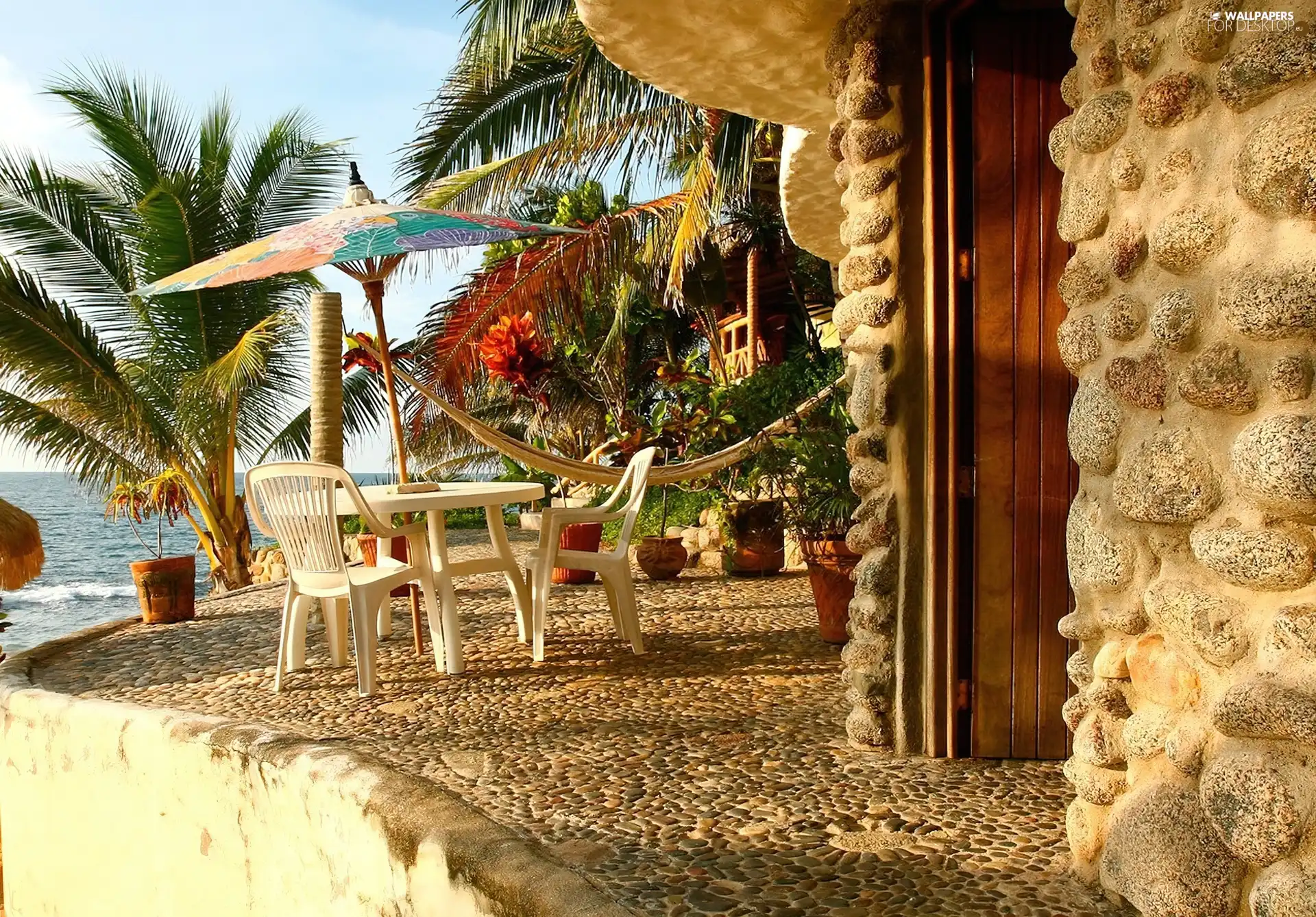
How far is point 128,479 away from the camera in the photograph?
30.6ft

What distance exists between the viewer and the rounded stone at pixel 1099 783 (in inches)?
80.7

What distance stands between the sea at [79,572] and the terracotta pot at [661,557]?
203 inches

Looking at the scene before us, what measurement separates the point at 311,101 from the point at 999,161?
8.88m

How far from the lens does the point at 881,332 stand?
299cm

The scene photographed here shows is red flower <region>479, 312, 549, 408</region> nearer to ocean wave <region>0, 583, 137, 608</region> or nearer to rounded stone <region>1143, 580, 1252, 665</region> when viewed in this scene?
rounded stone <region>1143, 580, 1252, 665</region>

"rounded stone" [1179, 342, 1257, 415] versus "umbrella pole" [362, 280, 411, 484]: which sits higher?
"umbrella pole" [362, 280, 411, 484]

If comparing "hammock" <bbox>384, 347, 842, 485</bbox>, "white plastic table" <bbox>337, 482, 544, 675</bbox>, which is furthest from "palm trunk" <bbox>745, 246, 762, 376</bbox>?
"white plastic table" <bbox>337, 482, 544, 675</bbox>

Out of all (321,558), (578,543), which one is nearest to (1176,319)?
(321,558)

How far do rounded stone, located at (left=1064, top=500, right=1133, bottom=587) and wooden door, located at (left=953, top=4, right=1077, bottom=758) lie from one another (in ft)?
2.31

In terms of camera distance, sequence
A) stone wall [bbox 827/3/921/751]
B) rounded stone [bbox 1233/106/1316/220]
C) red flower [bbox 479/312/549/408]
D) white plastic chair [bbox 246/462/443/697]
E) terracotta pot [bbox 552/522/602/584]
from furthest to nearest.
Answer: terracotta pot [bbox 552/522/602/584]
red flower [bbox 479/312/549/408]
white plastic chair [bbox 246/462/443/697]
stone wall [bbox 827/3/921/751]
rounded stone [bbox 1233/106/1316/220]

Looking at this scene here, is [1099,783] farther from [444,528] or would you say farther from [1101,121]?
[444,528]

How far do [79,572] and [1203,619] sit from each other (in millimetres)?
35784

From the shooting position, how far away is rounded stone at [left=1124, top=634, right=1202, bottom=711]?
183 centimetres

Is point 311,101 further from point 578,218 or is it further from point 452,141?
point 578,218
